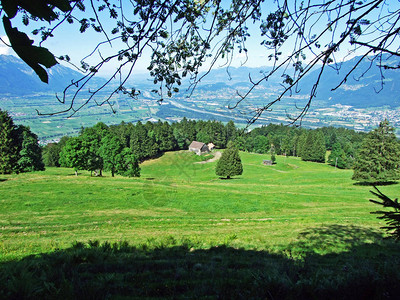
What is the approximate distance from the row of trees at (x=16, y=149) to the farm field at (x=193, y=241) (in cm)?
1774

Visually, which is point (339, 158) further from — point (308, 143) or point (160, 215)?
point (160, 215)

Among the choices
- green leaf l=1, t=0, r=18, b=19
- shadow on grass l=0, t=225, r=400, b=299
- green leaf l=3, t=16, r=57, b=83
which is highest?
green leaf l=1, t=0, r=18, b=19

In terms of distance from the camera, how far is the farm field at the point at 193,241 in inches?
140

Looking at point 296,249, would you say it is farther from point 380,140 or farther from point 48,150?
point 48,150

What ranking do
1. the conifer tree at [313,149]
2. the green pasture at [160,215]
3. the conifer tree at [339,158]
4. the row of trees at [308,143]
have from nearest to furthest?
the green pasture at [160,215], the conifer tree at [339,158], the row of trees at [308,143], the conifer tree at [313,149]

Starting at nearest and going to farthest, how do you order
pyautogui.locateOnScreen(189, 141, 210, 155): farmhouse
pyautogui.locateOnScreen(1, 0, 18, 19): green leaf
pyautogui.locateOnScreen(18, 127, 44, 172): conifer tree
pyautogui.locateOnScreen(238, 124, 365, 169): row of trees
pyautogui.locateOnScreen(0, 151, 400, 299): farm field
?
pyautogui.locateOnScreen(1, 0, 18, 19): green leaf < pyautogui.locateOnScreen(0, 151, 400, 299): farm field < pyautogui.locateOnScreen(18, 127, 44, 172): conifer tree < pyautogui.locateOnScreen(189, 141, 210, 155): farmhouse < pyautogui.locateOnScreen(238, 124, 365, 169): row of trees

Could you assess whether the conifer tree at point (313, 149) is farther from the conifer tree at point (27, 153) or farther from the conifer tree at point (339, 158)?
the conifer tree at point (27, 153)

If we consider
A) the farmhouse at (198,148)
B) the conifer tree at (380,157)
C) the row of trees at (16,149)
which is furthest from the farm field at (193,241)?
the farmhouse at (198,148)

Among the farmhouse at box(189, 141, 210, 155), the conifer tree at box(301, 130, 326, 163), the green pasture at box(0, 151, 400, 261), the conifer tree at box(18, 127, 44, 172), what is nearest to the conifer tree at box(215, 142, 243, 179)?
the green pasture at box(0, 151, 400, 261)

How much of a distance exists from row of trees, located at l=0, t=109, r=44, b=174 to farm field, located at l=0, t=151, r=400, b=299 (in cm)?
1774

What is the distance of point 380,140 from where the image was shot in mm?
30516

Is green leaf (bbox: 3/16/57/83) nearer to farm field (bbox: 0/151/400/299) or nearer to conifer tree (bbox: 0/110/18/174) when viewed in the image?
farm field (bbox: 0/151/400/299)

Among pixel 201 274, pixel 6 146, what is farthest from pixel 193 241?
pixel 6 146

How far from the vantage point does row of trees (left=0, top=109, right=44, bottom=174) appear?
115ft
